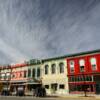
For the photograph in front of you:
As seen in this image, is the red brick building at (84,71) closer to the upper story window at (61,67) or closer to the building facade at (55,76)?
the building facade at (55,76)

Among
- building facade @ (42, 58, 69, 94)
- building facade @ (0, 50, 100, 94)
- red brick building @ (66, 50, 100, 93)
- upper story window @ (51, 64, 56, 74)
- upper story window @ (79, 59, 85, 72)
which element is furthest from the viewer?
upper story window @ (51, 64, 56, 74)

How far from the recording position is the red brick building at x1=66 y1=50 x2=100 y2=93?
49781 mm

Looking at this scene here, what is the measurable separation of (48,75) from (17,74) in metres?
15.9

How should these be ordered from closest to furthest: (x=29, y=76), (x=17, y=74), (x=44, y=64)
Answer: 1. (x=44, y=64)
2. (x=29, y=76)
3. (x=17, y=74)

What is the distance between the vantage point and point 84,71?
52281 millimetres

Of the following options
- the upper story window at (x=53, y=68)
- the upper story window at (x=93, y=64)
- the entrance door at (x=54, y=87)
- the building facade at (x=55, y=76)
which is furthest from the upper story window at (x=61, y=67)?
the upper story window at (x=93, y=64)

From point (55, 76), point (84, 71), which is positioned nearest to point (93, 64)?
point (84, 71)

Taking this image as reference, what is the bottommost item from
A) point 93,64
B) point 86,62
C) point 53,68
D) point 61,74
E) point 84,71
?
point 61,74

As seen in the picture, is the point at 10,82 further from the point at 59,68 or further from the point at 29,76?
the point at 59,68

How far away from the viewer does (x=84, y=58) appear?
5288 centimetres

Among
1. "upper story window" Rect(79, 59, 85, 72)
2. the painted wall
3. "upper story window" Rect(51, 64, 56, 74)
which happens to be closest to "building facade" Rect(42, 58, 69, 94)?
"upper story window" Rect(51, 64, 56, 74)

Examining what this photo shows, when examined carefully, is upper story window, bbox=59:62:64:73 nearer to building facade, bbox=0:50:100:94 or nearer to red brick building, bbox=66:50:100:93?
building facade, bbox=0:50:100:94

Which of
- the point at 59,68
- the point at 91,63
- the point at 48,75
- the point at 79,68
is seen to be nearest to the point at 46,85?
the point at 48,75

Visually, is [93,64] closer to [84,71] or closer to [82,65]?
[84,71]
